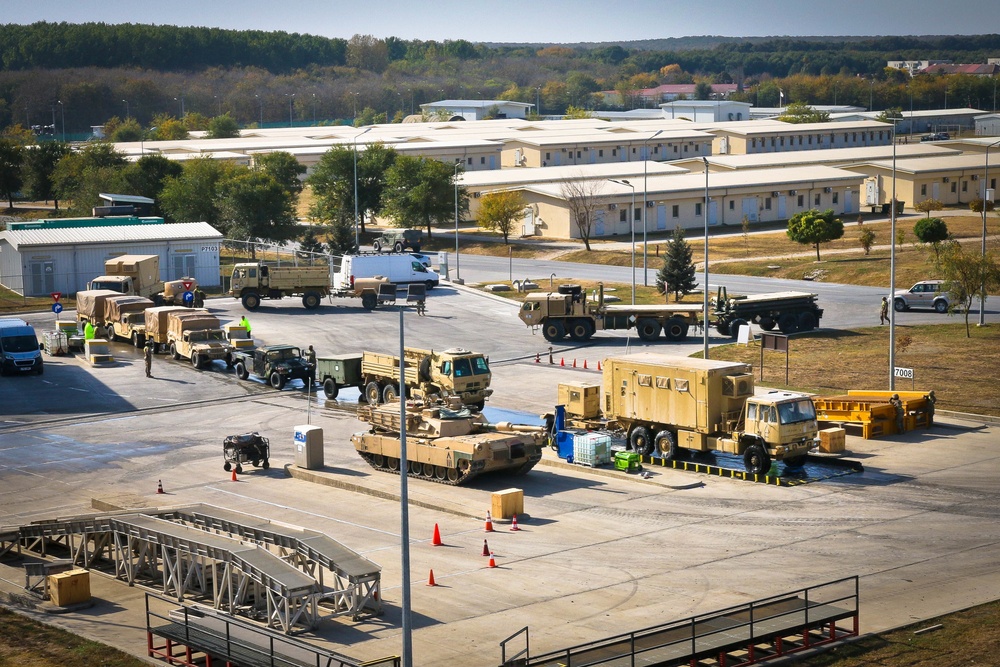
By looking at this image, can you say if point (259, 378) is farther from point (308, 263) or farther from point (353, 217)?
point (353, 217)

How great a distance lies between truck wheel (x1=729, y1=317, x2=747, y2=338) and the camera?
173 feet

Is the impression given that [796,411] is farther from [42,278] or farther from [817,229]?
[42,278]

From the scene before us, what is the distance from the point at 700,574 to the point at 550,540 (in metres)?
3.79

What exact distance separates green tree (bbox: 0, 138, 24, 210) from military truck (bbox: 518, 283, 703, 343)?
63.1m

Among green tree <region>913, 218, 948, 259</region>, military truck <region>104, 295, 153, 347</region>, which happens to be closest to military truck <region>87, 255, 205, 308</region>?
military truck <region>104, 295, 153, 347</region>

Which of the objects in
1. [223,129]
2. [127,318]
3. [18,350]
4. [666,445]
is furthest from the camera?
[223,129]

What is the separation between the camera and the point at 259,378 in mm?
47812

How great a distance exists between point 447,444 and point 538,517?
12.9ft

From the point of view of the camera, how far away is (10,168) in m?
103

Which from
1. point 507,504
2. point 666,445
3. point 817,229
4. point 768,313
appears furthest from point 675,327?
point 817,229

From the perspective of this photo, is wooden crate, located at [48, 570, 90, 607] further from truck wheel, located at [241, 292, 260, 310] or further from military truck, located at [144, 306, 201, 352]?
truck wheel, located at [241, 292, 260, 310]

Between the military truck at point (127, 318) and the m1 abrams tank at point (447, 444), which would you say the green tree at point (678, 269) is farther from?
the m1 abrams tank at point (447, 444)

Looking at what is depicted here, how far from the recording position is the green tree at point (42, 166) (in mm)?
106375

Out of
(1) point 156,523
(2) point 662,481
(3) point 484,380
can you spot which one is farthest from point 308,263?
(1) point 156,523
